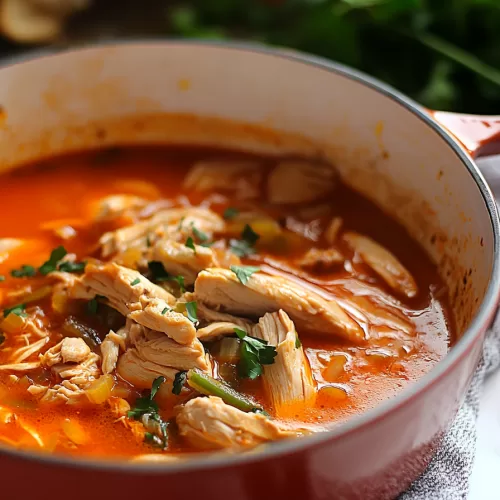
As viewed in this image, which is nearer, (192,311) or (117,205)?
(192,311)

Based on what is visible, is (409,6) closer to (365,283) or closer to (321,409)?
(365,283)

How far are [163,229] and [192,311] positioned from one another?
1.58 ft

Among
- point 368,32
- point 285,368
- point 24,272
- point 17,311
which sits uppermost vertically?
point 368,32

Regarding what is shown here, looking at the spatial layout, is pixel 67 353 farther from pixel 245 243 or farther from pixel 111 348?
pixel 245 243

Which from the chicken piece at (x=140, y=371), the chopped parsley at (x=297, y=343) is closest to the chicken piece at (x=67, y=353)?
the chicken piece at (x=140, y=371)

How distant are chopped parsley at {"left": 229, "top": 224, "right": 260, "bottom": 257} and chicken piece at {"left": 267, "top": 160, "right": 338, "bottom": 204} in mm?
240

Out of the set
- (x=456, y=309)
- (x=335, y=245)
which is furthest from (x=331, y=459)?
(x=335, y=245)

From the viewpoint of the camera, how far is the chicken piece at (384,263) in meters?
2.36

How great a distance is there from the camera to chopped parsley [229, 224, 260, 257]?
2482 mm

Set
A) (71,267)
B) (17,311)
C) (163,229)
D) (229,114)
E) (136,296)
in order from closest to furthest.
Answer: (136,296)
(17,311)
(71,267)
(163,229)
(229,114)

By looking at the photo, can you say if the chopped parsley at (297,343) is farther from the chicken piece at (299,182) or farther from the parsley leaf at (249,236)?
the chicken piece at (299,182)

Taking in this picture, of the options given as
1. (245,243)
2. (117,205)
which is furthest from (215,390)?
(117,205)

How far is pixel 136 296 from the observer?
6.93 feet

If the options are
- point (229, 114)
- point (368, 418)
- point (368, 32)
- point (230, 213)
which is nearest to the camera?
point (368, 418)
